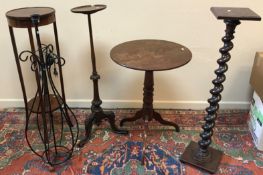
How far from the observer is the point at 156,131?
214 centimetres

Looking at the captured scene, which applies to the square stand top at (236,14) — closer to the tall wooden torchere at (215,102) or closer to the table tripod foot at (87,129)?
the tall wooden torchere at (215,102)

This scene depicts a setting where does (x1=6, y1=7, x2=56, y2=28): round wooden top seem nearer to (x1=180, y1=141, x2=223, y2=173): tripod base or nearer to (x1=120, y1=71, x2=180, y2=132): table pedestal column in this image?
(x1=120, y1=71, x2=180, y2=132): table pedestal column

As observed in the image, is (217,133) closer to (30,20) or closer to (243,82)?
(243,82)

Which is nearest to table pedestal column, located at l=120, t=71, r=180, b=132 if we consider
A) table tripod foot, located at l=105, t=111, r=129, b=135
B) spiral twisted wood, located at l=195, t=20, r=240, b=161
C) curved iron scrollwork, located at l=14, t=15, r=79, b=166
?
table tripod foot, located at l=105, t=111, r=129, b=135

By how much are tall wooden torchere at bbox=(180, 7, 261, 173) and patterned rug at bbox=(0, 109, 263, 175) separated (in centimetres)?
6

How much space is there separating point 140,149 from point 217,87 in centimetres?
74

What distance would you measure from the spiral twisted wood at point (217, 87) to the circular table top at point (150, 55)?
0.20 m

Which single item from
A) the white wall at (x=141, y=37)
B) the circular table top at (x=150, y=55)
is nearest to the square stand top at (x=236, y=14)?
the circular table top at (x=150, y=55)

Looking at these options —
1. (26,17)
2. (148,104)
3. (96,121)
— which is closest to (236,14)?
(148,104)

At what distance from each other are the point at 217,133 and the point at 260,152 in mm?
335

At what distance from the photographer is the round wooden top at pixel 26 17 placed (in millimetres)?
1451

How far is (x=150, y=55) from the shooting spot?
1654mm

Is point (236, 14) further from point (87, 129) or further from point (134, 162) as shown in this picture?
point (87, 129)

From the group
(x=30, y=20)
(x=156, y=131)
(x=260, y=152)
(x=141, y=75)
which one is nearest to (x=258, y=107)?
(x=260, y=152)
